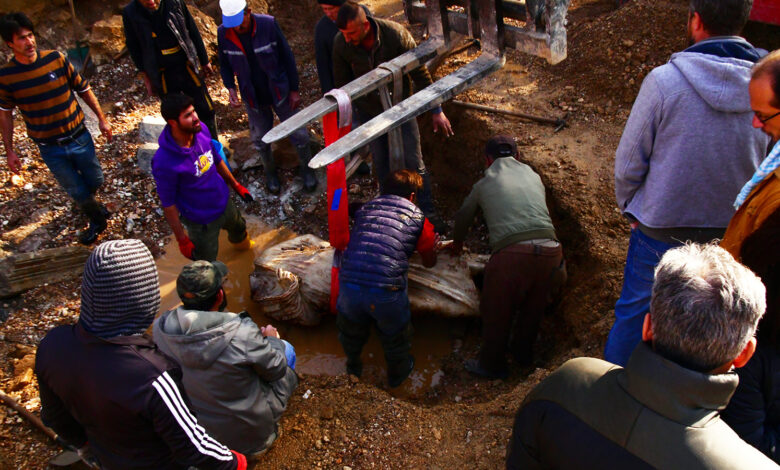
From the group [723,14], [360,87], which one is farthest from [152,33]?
[723,14]

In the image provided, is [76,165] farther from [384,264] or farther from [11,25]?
[384,264]

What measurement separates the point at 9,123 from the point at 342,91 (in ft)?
9.40

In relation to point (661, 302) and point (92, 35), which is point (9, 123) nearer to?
point (92, 35)

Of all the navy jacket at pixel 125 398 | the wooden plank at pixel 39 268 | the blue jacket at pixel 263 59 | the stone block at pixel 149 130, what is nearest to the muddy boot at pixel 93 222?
the wooden plank at pixel 39 268

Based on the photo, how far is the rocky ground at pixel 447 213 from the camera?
2.95 m

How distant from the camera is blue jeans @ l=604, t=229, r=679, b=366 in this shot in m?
2.46

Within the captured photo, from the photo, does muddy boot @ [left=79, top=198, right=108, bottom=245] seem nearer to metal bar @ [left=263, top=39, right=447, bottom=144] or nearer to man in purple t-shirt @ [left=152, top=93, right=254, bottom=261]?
man in purple t-shirt @ [left=152, top=93, right=254, bottom=261]

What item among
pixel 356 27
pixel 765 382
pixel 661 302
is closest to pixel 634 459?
pixel 661 302

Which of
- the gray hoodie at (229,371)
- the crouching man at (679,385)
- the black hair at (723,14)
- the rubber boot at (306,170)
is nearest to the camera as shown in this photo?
the crouching man at (679,385)

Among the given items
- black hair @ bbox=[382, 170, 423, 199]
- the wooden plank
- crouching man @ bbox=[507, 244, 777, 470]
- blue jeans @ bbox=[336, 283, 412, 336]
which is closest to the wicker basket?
blue jeans @ bbox=[336, 283, 412, 336]

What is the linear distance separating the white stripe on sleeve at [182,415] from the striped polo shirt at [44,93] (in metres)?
3.28

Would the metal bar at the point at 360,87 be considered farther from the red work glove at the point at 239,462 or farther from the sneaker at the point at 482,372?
the sneaker at the point at 482,372

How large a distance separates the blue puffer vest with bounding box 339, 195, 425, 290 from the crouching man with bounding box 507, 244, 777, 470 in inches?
75.0

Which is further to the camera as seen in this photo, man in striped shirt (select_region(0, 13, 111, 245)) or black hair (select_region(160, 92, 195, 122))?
man in striped shirt (select_region(0, 13, 111, 245))
